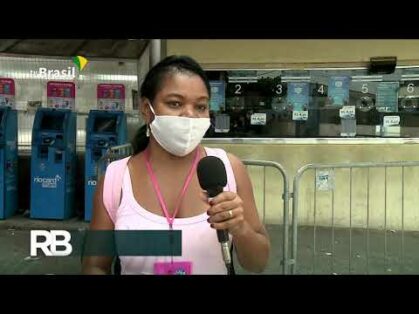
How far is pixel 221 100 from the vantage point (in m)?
6.84

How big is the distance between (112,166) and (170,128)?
0.30m

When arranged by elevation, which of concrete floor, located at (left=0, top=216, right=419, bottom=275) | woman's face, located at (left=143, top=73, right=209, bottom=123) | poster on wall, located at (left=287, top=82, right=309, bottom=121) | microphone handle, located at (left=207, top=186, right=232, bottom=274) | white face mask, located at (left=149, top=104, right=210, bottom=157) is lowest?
concrete floor, located at (left=0, top=216, right=419, bottom=275)

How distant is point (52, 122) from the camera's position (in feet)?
22.8

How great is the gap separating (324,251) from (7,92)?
4781 mm

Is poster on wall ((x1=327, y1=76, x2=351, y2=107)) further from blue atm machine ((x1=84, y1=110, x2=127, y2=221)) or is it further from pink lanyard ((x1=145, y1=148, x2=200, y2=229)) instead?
pink lanyard ((x1=145, y1=148, x2=200, y2=229))

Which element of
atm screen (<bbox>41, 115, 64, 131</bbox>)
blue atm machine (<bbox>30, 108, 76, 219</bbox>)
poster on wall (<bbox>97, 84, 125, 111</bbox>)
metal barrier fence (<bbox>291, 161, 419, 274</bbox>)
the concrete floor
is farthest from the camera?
poster on wall (<bbox>97, 84, 125, 111</bbox>)

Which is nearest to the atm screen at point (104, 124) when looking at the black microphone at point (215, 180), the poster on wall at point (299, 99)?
the poster on wall at point (299, 99)

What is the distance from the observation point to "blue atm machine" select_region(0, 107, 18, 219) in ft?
22.2

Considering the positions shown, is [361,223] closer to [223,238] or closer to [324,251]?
[324,251]

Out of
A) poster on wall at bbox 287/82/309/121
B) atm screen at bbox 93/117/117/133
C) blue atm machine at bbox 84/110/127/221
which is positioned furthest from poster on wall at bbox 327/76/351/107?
atm screen at bbox 93/117/117/133

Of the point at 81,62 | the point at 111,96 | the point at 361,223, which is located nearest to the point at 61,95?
the point at 81,62

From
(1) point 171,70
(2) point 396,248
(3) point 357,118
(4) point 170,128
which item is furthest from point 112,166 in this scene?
(3) point 357,118

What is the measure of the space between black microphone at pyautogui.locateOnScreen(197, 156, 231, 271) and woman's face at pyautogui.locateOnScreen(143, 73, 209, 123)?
0.24m

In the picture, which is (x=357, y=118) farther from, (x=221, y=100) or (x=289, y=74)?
(x=221, y=100)
